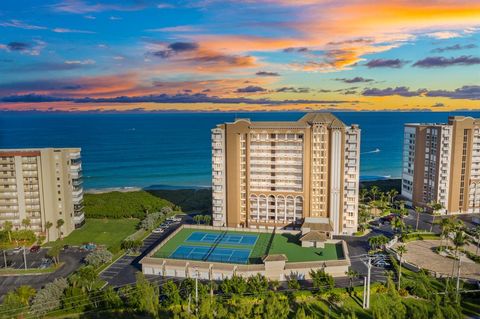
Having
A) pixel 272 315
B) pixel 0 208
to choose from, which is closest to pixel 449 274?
pixel 272 315

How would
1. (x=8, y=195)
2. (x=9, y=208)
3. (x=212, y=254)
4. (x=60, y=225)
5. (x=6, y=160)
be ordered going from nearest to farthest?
(x=212, y=254)
(x=60, y=225)
(x=6, y=160)
(x=8, y=195)
(x=9, y=208)

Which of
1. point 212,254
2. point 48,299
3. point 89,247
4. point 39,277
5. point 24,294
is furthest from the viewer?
point 89,247

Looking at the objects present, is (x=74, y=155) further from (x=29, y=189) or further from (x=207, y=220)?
(x=207, y=220)

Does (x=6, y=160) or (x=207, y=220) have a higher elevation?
(x=6, y=160)

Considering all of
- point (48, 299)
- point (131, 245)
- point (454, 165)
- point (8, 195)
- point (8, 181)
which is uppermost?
point (454, 165)

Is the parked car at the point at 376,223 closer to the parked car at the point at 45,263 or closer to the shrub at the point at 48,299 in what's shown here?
the shrub at the point at 48,299

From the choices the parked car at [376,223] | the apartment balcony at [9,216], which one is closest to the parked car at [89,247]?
the apartment balcony at [9,216]

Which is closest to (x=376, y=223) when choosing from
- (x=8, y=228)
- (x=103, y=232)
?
(x=103, y=232)

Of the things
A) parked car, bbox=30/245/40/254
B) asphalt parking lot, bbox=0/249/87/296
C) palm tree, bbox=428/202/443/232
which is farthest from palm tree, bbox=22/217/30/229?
palm tree, bbox=428/202/443/232
